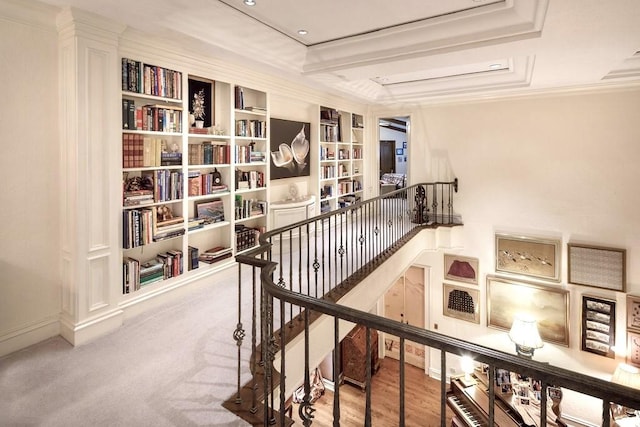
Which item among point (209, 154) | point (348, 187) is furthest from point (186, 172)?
point (348, 187)

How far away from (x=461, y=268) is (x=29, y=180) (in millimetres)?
6749

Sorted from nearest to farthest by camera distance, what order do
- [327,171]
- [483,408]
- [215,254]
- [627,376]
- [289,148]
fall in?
1. [215,254]
2. [483,408]
3. [627,376]
4. [289,148]
5. [327,171]

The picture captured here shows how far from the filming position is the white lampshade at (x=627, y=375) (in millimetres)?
5121

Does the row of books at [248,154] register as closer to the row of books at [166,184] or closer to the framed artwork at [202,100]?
the framed artwork at [202,100]

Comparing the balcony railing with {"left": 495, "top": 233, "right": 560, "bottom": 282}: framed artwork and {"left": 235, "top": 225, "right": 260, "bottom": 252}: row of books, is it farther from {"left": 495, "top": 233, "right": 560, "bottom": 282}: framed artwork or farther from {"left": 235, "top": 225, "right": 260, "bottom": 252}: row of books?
{"left": 495, "top": 233, "right": 560, "bottom": 282}: framed artwork

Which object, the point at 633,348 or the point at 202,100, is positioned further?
the point at 633,348

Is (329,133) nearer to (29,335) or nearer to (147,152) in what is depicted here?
(147,152)

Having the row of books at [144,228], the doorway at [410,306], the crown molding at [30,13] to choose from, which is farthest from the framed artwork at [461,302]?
the crown molding at [30,13]

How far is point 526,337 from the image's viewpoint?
19.6 feet

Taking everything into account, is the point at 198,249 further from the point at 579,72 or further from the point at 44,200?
the point at 579,72

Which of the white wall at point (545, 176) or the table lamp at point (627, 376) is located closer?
the table lamp at point (627, 376)

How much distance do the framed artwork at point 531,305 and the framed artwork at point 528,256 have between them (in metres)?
0.22

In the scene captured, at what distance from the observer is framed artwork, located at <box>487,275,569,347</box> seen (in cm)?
619

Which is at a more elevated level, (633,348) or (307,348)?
(307,348)
